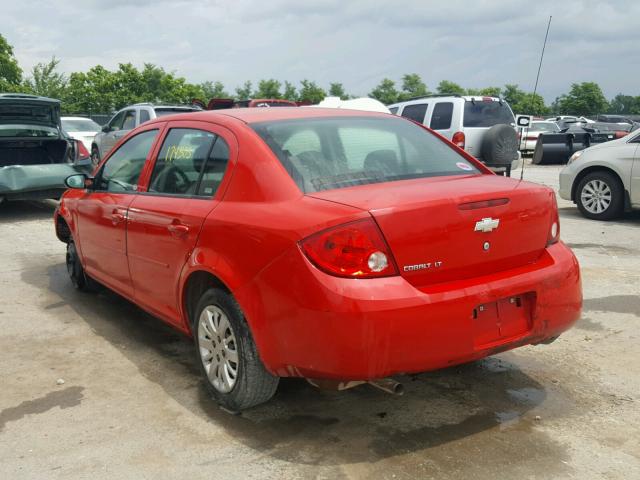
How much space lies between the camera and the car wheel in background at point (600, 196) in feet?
31.6

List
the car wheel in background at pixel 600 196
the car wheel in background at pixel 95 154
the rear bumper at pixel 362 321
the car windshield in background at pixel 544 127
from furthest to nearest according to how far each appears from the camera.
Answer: the car windshield in background at pixel 544 127 < the car wheel in background at pixel 95 154 < the car wheel in background at pixel 600 196 < the rear bumper at pixel 362 321

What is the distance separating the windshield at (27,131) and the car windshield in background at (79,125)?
8.46 m

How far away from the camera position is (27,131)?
10.3 meters

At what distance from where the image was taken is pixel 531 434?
3322 mm

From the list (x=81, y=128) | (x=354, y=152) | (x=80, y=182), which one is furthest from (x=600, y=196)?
(x=81, y=128)

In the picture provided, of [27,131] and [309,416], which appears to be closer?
[309,416]

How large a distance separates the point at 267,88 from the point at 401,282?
281 ft

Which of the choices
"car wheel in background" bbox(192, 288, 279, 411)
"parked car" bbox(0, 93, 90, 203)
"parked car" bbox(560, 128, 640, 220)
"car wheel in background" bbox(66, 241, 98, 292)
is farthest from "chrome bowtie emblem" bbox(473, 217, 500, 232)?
"parked car" bbox(0, 93, 90, 203)

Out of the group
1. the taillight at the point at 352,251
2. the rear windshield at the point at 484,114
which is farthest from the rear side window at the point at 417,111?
the taillight at the point at 352,251

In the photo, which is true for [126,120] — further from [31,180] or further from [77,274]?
[77,274]

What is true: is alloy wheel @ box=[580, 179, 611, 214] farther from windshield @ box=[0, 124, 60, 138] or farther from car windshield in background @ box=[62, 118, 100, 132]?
car windshield in background @ box=[62, 118, 100, 132]

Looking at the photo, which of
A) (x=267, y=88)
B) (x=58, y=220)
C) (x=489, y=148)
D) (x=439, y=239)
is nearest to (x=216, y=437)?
(x=439, y=239)

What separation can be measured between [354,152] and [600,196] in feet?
23.6

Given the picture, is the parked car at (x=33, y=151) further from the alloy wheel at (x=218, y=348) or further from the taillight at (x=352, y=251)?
the taillight at (x=352, y=251)
